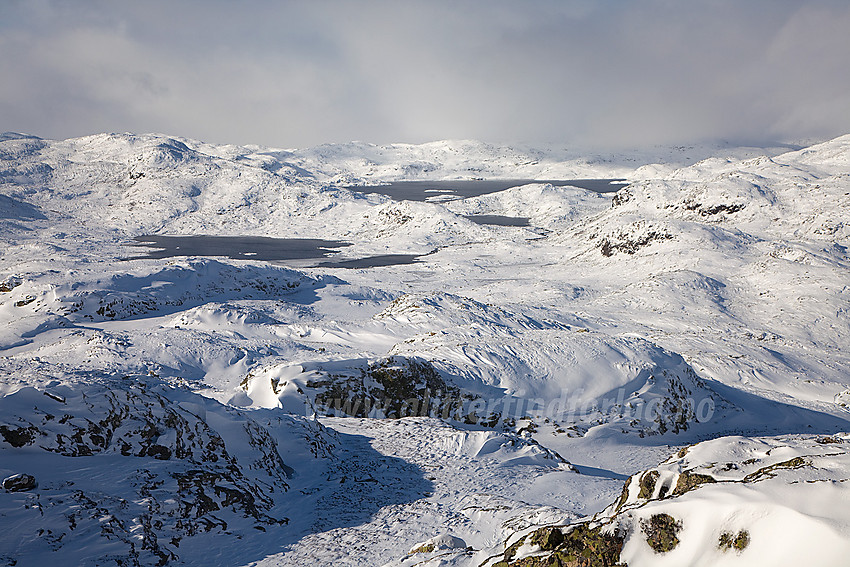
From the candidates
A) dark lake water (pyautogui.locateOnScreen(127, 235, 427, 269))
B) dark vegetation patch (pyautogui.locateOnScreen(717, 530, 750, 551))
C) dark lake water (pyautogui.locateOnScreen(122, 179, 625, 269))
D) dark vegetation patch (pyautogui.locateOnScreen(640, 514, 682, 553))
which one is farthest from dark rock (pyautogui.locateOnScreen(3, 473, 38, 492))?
dark lake water (pyautogui.locateOnScreen(122, 179, 625, 269))

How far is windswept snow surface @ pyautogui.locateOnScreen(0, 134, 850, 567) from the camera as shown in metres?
6.27

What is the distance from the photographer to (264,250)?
7238cm

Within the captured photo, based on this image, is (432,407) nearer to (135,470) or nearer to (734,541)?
(135,470)

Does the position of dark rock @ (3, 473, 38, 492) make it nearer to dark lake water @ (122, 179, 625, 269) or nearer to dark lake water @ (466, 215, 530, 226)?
dark lake water @ (122, 179, 625, 269)

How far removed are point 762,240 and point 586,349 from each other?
43.9 metres

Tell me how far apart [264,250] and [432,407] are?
61.6 metres

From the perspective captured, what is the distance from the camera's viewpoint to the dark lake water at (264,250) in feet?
210

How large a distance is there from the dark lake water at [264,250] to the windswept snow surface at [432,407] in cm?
1042

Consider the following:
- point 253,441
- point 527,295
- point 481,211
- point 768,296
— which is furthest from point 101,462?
point 481,211

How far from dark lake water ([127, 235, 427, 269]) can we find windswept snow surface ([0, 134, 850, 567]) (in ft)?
34.2

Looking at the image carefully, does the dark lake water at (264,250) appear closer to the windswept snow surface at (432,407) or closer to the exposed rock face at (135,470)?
→ the windswept snow surface at (432,407)

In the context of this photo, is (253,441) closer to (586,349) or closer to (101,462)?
(101,462)

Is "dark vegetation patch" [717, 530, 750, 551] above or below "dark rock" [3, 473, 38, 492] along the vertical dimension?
above

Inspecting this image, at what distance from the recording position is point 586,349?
19578mm
